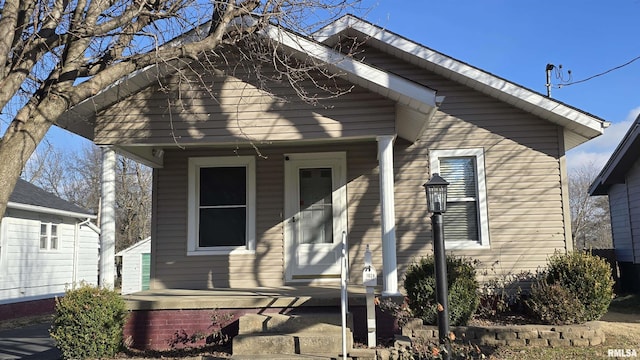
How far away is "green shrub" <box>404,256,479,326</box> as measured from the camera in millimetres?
7203

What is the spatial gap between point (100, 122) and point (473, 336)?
20.0 ft

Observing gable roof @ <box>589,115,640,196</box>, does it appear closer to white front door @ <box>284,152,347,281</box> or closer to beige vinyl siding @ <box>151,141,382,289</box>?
beige vinyl siding @ <box>151,141,382,289</box>

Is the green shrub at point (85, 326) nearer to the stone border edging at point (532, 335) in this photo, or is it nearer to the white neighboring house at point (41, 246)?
the stone border edging at point (532, 335)

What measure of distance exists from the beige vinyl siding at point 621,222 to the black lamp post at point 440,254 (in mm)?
10558

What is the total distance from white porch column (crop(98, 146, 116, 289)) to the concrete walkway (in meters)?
1.52

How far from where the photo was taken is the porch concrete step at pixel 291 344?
6.27 meters

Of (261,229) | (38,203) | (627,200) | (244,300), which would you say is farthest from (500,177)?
(38,203)

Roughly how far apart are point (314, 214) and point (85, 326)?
4099mm

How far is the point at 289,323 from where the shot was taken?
21.9 feet

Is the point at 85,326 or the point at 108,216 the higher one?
the point at 108,216

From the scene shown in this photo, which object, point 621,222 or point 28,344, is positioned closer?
point 28,344

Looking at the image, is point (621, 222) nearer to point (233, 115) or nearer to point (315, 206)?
point (315, 206)

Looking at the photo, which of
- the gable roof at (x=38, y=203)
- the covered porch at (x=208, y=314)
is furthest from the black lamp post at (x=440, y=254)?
the gable roof at (x=38, y=203)

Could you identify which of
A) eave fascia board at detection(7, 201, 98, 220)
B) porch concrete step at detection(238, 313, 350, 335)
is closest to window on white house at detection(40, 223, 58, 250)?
eave fascia board at detection(7, 201, 98, 220)
